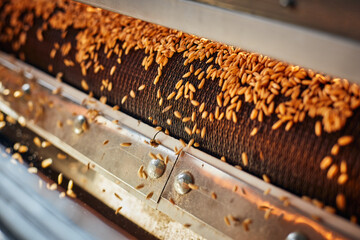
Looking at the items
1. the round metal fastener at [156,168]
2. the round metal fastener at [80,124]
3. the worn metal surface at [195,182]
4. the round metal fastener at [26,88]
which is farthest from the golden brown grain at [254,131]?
the round metal fastener at [26,88]

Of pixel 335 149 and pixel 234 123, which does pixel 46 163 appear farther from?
pixel 335 149

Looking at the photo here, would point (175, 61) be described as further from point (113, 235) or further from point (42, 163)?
point (42, 163)

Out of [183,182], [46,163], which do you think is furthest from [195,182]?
[46,163]

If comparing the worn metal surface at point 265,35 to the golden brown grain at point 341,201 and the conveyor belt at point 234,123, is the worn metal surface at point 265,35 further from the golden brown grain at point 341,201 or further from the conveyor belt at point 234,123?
the golden brown grain at point 341,201

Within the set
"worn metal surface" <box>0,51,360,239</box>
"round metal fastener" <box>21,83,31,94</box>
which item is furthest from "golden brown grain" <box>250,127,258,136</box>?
"round metal fastener" <box>21,83,31,94</box>

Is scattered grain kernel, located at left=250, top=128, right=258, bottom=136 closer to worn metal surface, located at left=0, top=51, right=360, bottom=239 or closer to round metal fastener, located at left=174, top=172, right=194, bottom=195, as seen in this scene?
worn metal surface, located at left=0, top=51, right=360, bottom=239

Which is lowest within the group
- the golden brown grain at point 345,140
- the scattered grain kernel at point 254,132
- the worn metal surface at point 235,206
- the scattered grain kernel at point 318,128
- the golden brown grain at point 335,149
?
the worn metal surface at point 235,206

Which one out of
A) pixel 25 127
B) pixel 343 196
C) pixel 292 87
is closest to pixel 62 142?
pixel 25 127
